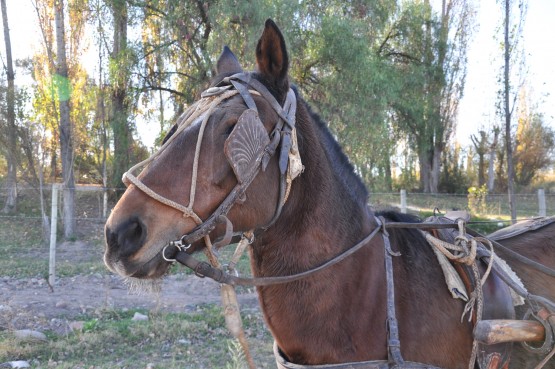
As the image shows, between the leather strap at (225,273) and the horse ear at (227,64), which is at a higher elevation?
the horse ear at (227,64)

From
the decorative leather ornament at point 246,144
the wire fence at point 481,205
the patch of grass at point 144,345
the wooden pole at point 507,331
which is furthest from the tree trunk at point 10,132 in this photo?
the wooden pole at point 507,331

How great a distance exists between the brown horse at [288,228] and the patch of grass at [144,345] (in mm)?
2929

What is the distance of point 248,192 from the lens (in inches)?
72.9

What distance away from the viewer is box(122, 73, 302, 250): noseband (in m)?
1.74

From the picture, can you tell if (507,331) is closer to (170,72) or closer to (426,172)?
(170,72)

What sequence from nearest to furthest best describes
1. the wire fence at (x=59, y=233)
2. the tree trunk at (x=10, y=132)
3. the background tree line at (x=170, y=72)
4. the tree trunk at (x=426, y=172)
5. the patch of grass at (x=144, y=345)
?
the patch of grass at (x=144, y=345), the wire fence at (x=59, y=233), the background tree line at (x=170, y=72), the tree trunk at (x=10, y=132), the tree trunk at (x=426, y=172)

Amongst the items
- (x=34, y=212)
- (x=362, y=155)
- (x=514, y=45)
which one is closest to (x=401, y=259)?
(x=362, y=155)

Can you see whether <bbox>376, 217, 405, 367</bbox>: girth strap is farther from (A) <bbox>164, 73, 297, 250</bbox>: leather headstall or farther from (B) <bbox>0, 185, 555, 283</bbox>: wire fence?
(B) <bbox>0, 185, 555, 283</bbox>: wire fence

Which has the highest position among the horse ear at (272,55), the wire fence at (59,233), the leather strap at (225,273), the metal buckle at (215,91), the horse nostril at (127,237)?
the horse ear at (272,55)

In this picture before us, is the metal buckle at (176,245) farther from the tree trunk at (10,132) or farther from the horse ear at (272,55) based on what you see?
the tree trunk at (10,132)

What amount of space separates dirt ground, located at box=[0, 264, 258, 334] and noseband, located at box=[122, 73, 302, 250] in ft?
15.6

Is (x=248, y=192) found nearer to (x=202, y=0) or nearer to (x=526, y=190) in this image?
(x=202, y=0)

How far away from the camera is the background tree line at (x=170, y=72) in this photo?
1409cm

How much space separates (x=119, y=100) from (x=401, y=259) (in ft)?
49.1
